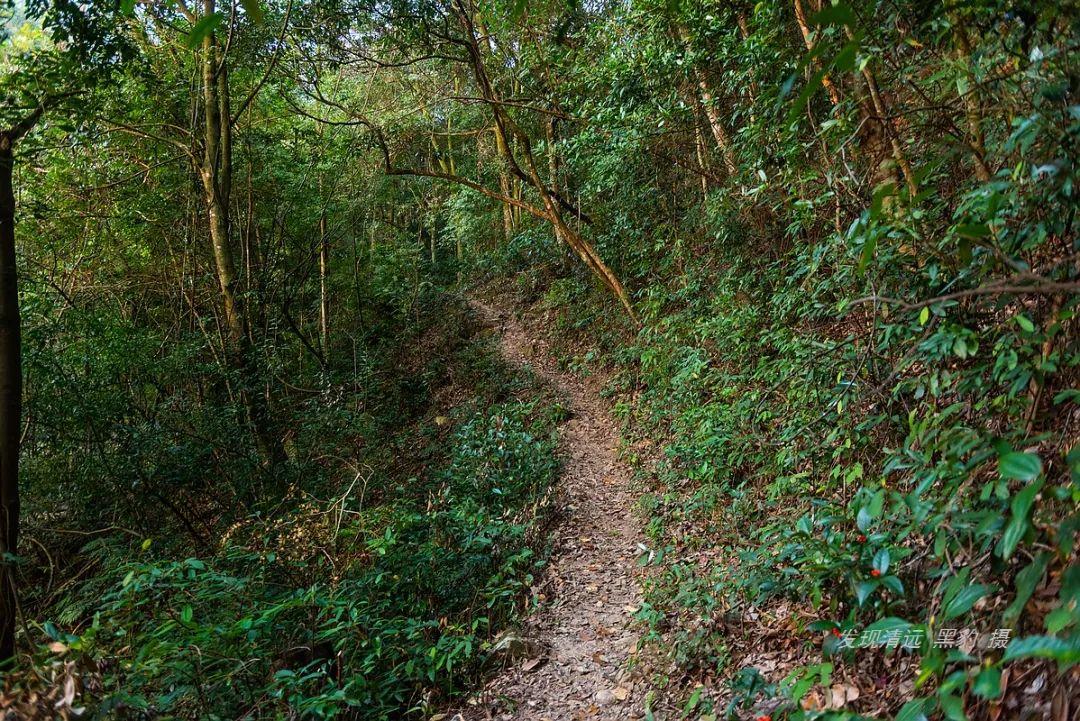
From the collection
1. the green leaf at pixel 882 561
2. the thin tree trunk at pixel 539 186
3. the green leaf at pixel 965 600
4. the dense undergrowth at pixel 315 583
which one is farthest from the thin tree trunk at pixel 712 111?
the green leaf at pixel 965 600

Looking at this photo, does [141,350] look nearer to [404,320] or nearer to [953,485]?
[404,320]

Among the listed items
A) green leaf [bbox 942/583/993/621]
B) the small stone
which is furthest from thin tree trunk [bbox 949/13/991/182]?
the small stone

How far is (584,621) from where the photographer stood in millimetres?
5117

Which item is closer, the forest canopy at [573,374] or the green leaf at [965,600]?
the green leaf at [965,600]

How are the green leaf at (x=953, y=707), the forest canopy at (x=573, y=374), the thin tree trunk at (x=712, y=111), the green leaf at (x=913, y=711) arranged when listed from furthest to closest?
the thin tree trunk at (x=712, y=111) → the forest canopy at (x=573, y=374) → the green leaf at (x=913, y=711) → the green leaf at (x=953, y=707)

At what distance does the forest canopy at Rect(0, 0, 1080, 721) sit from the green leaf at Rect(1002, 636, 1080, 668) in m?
0.01

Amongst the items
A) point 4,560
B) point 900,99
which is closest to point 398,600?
point 4,560

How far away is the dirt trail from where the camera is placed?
13.8ft

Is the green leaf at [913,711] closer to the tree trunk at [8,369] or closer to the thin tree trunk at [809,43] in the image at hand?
the thin tree trunk at [809,43]

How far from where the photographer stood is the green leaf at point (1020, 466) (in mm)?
1400

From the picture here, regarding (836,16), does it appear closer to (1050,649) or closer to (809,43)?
(1050,649)

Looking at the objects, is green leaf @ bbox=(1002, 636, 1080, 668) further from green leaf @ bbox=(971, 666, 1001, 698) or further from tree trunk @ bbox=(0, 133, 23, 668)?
tree trunk @ bbox=(0, 133, 23, 668)

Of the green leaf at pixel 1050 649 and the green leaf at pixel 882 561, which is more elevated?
the green leaf at pixel 1050 649

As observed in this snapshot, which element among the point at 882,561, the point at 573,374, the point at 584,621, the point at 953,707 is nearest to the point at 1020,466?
the point at 953,707
